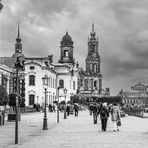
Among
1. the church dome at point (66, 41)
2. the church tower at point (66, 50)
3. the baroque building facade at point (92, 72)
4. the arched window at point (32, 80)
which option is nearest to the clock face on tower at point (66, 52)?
the church tower at point (66, 50)

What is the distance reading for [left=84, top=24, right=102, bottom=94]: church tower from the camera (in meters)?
162

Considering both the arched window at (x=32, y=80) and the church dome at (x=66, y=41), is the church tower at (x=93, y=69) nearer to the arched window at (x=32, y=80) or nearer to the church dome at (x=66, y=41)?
the church dome at (x=66, y=41)

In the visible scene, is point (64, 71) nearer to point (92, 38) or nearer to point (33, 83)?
point (33, 83)

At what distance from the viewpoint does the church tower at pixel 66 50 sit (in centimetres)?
10906

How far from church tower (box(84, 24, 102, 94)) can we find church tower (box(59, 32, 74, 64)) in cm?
4890

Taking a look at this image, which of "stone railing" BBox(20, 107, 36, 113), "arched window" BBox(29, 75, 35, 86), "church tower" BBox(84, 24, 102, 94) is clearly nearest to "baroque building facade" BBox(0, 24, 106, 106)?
"arched window" BBox(29, 75, 35, 86)

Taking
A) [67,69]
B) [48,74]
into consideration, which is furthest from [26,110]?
[67,69]

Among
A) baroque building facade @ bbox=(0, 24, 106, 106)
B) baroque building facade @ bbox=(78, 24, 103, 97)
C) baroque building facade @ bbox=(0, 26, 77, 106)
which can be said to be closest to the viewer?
baroque building facade @ bbox=(0, 26, 77, 106)

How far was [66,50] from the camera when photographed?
11044 centimetres

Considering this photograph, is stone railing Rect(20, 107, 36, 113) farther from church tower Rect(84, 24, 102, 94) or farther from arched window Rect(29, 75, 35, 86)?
church tower Rect(84, 24, 102, 94)

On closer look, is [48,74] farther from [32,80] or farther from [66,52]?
[66,52]

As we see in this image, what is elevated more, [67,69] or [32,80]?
[67,69]

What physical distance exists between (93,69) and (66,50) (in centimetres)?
5401

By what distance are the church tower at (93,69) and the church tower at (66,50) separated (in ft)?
160
